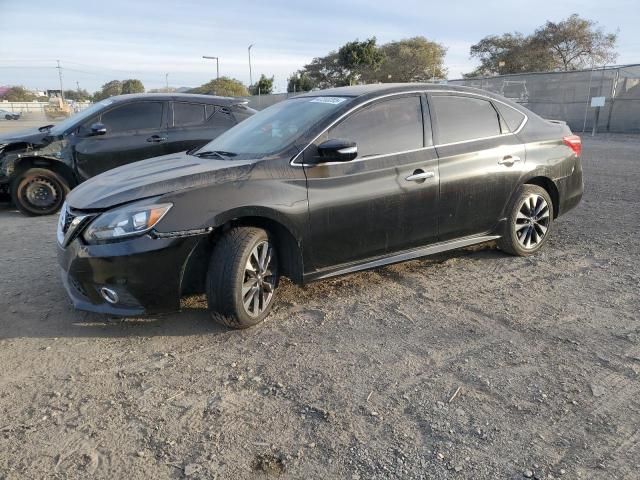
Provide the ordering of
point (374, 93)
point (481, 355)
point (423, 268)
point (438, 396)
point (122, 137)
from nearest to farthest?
point (438, 396), point (481, 355), point (374, 93), point (423, 268), point (122, 137)

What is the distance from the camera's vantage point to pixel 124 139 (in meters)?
7.54

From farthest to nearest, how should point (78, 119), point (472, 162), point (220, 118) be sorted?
1. point (220, 118)
2. point (78, 119)
3. point (472, 162)

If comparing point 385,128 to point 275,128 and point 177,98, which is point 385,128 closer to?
point 275,128

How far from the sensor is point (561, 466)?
2307 millimetres

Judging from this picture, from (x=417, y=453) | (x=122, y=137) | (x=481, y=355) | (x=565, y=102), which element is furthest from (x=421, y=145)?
(x=565, y=102)

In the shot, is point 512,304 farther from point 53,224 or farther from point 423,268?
point 53,224

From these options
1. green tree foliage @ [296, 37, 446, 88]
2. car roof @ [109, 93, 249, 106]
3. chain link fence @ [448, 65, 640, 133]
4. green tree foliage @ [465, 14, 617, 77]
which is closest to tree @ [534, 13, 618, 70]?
green tree foliage @ [465, 14, 617, 77]

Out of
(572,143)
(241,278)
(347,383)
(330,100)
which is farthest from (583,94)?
(347,383)

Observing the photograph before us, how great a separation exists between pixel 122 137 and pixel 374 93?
182 inches

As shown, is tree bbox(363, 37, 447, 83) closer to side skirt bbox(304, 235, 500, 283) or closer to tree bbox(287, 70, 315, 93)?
tree bbox(287, 70, 315, 93)

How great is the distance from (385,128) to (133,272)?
7.27 ft

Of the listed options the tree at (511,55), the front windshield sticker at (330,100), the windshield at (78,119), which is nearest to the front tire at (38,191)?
the windshield at (78,119)

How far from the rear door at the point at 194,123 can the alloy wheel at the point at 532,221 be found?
183 inches

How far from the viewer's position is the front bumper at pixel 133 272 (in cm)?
328
